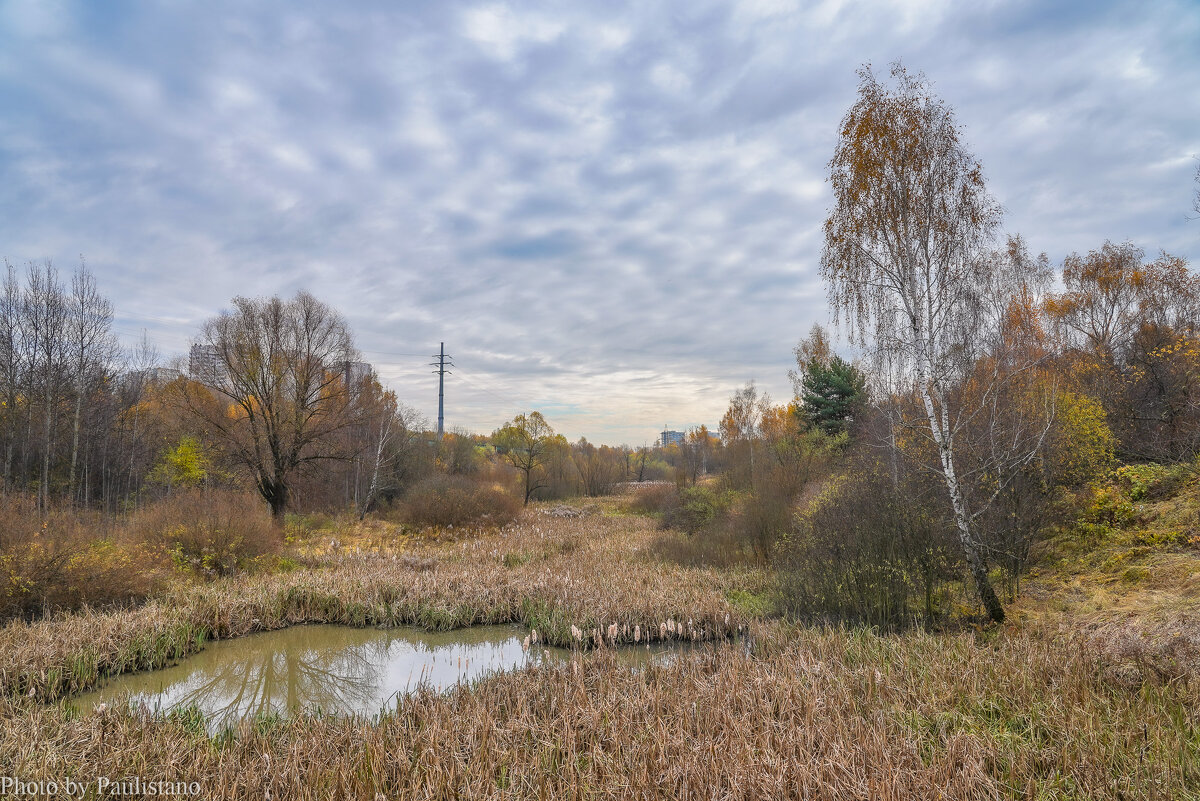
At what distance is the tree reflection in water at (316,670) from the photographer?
5996mm

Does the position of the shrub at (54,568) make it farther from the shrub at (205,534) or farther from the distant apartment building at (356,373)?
the distant apartment building at (356,373)

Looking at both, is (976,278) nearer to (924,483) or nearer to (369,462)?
(924,483)

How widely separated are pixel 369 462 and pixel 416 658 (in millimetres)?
20500

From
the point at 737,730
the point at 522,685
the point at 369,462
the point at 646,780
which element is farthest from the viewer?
the point at 369,462

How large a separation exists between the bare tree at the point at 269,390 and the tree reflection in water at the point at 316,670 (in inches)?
439

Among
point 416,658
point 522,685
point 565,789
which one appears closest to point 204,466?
point 416,658

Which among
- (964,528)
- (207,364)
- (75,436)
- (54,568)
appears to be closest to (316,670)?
(54,568)

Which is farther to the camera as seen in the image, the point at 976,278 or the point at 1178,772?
the point at 976,278

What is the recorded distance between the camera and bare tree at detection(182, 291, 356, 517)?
17.8 metres

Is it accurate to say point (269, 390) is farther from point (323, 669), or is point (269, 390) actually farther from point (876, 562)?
point (876, 562)

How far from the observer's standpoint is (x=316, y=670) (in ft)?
24.1

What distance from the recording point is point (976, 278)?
27.0 feet

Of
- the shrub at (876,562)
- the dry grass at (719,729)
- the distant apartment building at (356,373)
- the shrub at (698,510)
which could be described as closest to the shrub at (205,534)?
the dry grass at (719,729)

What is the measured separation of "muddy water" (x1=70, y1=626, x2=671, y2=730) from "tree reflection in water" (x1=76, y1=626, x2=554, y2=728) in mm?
14
